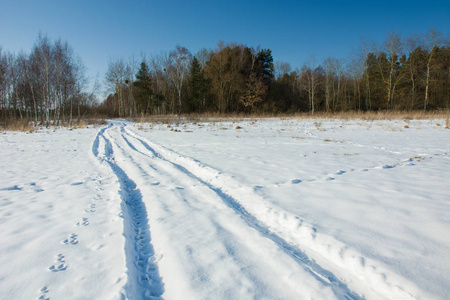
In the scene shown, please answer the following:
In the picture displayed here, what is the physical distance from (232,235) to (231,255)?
0.94ft

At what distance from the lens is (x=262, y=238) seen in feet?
6.21

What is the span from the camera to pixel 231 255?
5.50ft

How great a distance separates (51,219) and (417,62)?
3342cm

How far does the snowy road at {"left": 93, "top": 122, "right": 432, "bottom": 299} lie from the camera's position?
1351 mm

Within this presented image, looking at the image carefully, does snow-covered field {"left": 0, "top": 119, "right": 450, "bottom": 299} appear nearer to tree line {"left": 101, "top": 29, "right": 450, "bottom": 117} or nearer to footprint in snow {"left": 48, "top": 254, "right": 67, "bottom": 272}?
footprint in snow {"left": 48, "top": 254, "right": 67, "bottom": 272}

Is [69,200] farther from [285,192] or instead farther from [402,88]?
[402,88]

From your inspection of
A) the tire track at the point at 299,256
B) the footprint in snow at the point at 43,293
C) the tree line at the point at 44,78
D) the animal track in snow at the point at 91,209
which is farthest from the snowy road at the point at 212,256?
the tree line at the point at 44,78

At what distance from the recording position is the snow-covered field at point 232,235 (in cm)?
137

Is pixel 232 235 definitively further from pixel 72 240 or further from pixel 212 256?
pixel 72 240

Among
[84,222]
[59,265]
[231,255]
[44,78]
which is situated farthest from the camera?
[44,78]

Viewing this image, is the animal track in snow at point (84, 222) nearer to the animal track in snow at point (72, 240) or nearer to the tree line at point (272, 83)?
the animal track in snow at point (72, 240)

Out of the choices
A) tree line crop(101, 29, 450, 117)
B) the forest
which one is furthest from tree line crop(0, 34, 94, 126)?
tree line crop(101, 29, 450, 117)

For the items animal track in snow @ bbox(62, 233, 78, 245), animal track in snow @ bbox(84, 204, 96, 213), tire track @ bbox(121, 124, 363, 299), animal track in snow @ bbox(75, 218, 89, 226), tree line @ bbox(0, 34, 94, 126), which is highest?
tree line @ bbox(0, 34, 94, 126)

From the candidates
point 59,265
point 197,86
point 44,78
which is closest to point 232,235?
point 59,265
